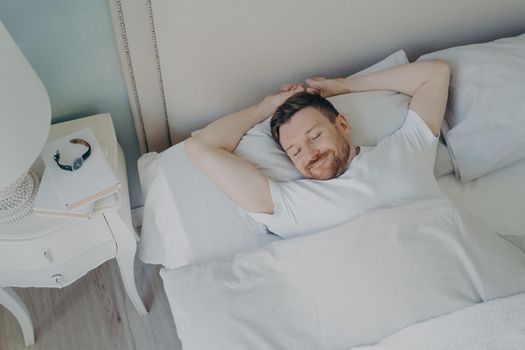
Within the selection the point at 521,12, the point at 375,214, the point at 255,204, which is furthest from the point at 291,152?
the point at 521,12

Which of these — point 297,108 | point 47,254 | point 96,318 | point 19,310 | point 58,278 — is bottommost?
point 96,318

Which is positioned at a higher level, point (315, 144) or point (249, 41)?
point (249, 41)

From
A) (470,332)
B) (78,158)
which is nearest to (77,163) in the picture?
(78,158)

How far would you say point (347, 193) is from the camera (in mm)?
1118

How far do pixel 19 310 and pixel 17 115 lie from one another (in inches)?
27.9

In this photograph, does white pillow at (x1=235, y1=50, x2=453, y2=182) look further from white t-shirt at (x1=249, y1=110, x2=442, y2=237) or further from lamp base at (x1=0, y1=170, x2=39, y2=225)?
lamp base at (x1=0, y1=170, x2=39, y2=225)

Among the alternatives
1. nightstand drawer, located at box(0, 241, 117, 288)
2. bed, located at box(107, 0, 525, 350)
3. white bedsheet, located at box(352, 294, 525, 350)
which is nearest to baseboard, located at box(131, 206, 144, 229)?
bed, located at box(107, 0, 525, 350)

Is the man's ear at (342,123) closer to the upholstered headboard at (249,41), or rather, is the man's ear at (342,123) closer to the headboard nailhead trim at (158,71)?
the upholstered headboard at (249,41)

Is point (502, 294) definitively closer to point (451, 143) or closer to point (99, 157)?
point (451, 143)

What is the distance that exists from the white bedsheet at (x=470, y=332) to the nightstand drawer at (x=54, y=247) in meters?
0.68

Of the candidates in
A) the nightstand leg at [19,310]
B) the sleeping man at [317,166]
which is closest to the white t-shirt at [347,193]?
the sleeping man at [317,166]

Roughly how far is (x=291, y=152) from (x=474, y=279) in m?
0.50

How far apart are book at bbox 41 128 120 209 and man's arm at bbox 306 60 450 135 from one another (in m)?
0.62

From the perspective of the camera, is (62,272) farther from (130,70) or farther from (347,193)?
(347,193)
